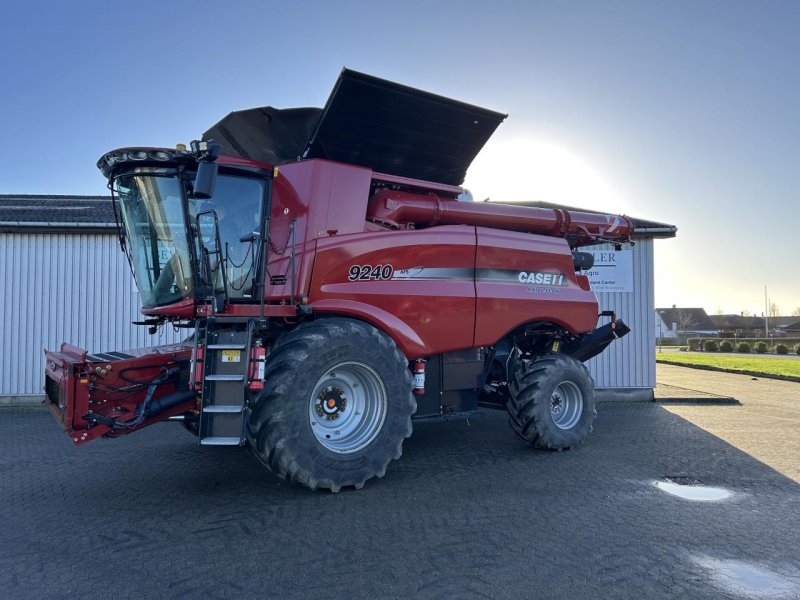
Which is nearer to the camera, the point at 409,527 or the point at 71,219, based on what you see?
the point at 409,527

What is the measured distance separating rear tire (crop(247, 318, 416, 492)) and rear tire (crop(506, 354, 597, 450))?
6.20 feet

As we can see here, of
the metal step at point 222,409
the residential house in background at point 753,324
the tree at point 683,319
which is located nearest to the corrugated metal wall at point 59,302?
the metal step at point 222,409

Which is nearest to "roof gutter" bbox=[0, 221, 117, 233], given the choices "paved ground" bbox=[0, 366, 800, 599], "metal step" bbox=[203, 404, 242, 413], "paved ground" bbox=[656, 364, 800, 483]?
"paved ground" bbox=[0, 366, 800, 599]

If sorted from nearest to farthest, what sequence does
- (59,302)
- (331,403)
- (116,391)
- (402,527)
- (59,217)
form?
1. (402,527)
2. (116,391)
3. (331,403)
4. (59,302)
5. (59,217)

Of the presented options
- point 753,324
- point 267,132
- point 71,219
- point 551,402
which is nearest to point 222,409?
point 267,132

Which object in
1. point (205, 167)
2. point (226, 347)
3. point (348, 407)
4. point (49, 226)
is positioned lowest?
point (348, 407)

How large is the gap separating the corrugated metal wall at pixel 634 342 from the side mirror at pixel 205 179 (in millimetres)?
9431

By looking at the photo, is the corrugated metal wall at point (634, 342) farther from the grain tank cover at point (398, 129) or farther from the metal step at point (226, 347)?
the metal step at point (226, 347)

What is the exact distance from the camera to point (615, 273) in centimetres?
1212

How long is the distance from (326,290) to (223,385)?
52.3 inches

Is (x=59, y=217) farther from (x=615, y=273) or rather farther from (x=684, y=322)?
(x=684, y=322)

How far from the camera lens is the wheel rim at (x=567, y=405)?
734 centimetres

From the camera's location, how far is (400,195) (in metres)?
6.32

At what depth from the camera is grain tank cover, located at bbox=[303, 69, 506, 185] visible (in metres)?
5.80
